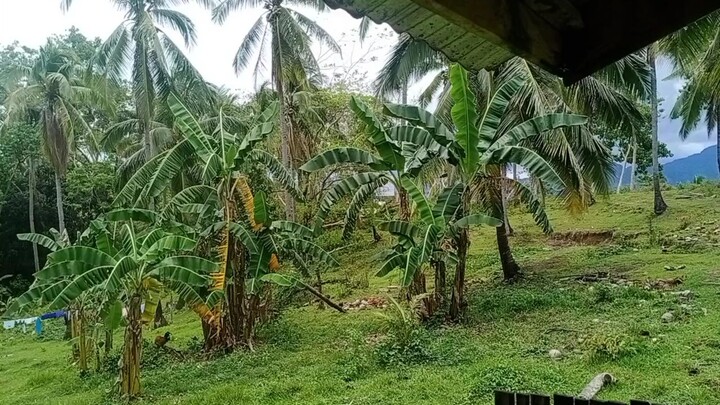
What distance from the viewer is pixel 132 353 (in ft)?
22.4

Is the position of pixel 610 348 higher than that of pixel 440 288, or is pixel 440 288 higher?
pixel 440 288

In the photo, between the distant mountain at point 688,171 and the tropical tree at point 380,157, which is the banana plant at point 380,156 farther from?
the distant mountain at point 688,171

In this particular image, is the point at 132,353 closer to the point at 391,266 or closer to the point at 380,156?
the point at 391,266

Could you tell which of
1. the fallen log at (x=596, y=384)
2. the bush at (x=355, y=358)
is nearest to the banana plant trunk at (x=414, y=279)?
the bush at (x=355, y=358)

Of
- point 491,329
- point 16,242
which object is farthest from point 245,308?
point 16,242

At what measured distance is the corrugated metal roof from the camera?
1.02 meters

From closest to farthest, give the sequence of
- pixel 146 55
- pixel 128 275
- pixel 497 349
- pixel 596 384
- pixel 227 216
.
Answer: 1. pixel 596 384
2. pixel 497 349
3. pixel 128 275
4. pixel 227 216
5. pixel 146 55

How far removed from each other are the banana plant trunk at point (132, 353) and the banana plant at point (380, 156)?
2.80 metres

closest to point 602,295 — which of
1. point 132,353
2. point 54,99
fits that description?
point 132,353

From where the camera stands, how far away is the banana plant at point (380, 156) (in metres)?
7.55

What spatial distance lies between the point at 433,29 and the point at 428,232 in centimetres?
625

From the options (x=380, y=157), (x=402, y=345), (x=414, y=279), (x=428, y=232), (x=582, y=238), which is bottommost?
(x=402, y=345)

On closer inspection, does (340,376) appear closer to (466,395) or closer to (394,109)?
(466,395)

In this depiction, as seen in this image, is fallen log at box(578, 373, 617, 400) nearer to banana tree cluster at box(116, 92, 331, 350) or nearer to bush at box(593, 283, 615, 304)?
bush at box(593, 283, 615, 304)
